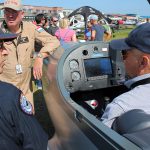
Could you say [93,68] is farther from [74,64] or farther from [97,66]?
[74,64]

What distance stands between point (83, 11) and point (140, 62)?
17.5 metres

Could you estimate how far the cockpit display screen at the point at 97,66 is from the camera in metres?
3.97

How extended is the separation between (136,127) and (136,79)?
0.54 m

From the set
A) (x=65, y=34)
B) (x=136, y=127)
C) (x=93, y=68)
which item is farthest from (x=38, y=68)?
(x=65, y=34)

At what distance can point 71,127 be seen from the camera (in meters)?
2.72

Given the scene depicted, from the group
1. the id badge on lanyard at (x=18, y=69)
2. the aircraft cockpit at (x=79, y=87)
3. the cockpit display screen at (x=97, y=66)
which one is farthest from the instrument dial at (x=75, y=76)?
the id badge on lanyard at (x=18, y=69)

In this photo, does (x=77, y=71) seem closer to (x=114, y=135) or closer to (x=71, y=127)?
(x=71, y=127)

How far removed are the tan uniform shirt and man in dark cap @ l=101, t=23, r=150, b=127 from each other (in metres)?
1.86

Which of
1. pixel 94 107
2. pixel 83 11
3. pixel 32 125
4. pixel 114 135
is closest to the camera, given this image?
pixel 114 135

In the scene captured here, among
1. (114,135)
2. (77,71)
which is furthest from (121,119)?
(77,71)

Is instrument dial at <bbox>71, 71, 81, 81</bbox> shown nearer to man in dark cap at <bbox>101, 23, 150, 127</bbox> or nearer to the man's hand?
the man's hand

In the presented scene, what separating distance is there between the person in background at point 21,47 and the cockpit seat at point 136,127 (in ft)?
7.69

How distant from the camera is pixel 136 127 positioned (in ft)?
5.09

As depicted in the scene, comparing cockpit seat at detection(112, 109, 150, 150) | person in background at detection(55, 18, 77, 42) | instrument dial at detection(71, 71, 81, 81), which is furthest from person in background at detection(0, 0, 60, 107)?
person in background at detection(55, 18, 77, 42)
